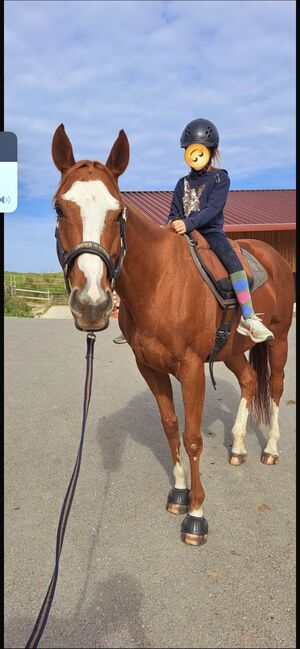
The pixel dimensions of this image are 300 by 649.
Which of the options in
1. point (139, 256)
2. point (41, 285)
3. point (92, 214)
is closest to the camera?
point (92, 214)

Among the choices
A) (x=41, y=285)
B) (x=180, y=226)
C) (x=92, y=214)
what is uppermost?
(x=41, y=285)

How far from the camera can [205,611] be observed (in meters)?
2.21

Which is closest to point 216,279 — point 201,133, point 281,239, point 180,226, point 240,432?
point 180,226

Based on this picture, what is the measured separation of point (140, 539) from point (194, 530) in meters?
0.39

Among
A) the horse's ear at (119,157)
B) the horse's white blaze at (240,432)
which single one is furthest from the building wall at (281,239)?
the horse's ear at (119,157)

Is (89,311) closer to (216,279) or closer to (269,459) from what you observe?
(216,279)

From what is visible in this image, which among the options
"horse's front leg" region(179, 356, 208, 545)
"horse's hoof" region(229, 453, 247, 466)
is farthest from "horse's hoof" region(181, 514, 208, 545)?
"horse's hoof" region(229, 453, 247, 466)

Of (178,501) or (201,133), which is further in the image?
(178,501)

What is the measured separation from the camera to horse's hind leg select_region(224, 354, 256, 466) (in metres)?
3.99

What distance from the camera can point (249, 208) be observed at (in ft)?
54.7

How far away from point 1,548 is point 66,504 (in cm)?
133

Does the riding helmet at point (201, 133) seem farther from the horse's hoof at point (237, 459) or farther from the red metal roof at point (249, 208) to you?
the red metal roof at point (249, 208)

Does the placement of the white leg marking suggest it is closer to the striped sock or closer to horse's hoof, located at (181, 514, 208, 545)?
horse's hoof, located at (181, 514, 208, 545)

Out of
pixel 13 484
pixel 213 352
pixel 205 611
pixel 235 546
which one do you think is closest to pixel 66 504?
pixel 205 611
